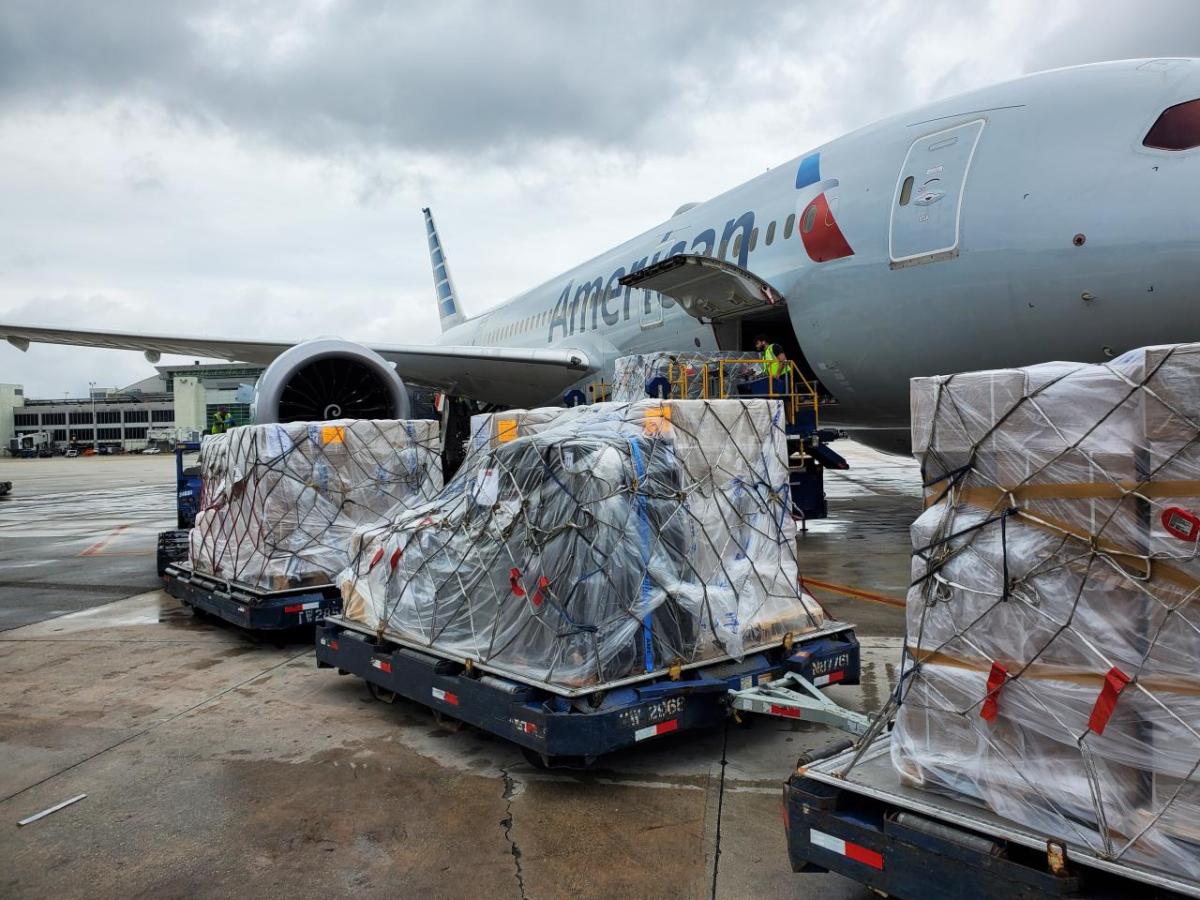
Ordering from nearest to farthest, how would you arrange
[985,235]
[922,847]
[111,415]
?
[922,847], [985,235], [111,415]

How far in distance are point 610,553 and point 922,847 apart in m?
2.03

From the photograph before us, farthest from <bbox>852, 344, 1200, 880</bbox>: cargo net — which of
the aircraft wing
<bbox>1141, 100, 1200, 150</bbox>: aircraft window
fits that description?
the aircraft wing

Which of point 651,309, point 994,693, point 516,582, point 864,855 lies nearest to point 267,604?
point 516,582

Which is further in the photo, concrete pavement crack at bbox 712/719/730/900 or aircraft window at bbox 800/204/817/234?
aircraft window at bbox 800/204/817/234

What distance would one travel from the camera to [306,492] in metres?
7.39

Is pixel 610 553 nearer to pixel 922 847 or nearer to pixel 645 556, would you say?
pixel 645 556

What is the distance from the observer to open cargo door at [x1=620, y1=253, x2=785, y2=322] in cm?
916

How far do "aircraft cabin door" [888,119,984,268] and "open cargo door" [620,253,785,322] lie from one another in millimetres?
1544

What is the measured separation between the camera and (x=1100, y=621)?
107 inches

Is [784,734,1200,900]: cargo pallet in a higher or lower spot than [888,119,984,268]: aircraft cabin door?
lower

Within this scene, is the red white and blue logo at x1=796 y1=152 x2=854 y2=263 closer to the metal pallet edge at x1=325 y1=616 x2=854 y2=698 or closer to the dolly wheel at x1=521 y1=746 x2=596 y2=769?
the metal pallet edge at x1=325 y1=616 x2=854 y2=698

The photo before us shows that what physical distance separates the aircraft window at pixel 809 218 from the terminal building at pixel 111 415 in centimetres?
8021

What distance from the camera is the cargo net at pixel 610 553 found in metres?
4.41

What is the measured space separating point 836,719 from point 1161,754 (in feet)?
5.26
